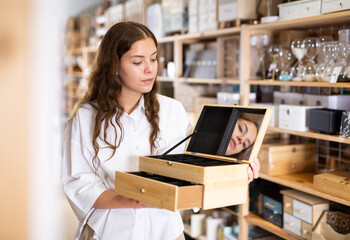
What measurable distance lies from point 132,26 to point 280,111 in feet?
4.13

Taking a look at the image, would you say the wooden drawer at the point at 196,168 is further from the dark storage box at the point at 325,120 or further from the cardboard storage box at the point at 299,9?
the cardboard storage box at the point at 299,9

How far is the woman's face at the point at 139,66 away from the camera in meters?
1.60

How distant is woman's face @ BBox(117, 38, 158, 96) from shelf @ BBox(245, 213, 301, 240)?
1420 millimetres

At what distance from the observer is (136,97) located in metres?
1.72

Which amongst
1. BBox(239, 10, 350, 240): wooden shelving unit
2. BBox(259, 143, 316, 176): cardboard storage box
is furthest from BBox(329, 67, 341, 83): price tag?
BBox(259, 143, 316, 176): cardboard storage box

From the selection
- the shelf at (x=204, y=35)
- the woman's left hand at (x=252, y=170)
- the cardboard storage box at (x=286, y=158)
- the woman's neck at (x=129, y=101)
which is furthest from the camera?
the shelf at (x=204, y=35)

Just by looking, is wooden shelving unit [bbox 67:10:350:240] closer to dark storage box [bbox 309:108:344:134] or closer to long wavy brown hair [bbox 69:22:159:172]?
dark storage box [bbox 309:108:344:134]

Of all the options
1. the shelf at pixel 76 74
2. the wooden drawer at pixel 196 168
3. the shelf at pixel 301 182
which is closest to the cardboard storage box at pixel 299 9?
the shelf at pixel 301 182

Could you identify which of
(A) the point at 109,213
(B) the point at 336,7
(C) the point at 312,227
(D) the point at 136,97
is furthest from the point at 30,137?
(C) the point at 312,227

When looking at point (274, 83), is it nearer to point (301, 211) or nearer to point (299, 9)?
point (299, 9)

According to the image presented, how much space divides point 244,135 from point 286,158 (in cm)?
123

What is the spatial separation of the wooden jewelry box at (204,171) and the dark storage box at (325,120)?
0.81m

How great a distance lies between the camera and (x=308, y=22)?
2.27 m

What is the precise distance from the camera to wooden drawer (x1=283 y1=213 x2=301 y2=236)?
2.41 m
